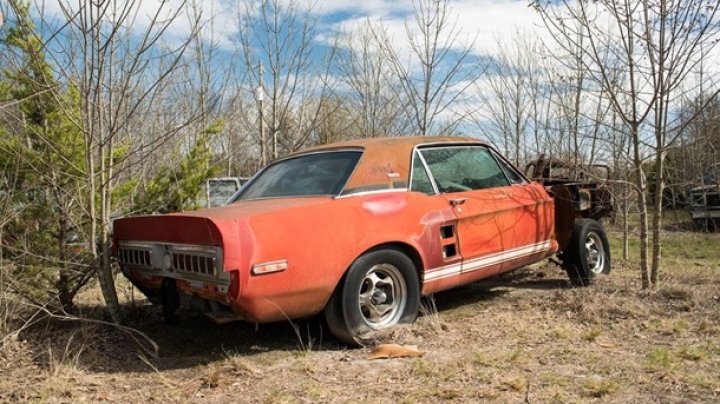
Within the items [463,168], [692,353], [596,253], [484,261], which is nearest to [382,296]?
[484,261]

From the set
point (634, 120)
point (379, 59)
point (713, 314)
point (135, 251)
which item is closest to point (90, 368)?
point (135, 251)

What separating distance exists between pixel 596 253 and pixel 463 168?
220 centimetres

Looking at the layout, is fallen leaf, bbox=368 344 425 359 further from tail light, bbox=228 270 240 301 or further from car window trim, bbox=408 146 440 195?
car window trim, bbox=408 146 440 195

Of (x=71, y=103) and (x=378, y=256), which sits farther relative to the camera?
(x=71, y=103)

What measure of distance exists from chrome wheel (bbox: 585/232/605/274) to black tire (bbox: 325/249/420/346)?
2759 millimetres

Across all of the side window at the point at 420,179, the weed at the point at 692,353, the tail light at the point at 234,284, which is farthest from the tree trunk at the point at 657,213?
the tail light at the point at 234,284

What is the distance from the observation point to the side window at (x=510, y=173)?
554cm

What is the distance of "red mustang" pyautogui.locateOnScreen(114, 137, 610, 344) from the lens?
3.54 m

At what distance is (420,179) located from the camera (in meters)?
4.69

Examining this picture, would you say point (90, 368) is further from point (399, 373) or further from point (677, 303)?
point (677, 303)

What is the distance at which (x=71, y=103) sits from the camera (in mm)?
4910

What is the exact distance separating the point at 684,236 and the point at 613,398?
1405cm

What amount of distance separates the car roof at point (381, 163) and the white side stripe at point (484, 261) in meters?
0.71

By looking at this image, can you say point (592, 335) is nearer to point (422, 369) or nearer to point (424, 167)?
point (422, 369)
